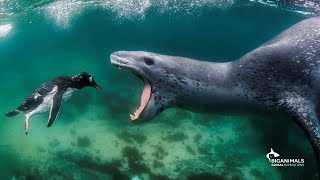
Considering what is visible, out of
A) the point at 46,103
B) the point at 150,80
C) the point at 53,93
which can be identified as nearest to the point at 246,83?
the point at 150,80

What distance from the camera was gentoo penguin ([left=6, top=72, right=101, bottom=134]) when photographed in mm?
6066

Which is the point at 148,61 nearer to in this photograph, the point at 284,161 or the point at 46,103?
the point at 46,103

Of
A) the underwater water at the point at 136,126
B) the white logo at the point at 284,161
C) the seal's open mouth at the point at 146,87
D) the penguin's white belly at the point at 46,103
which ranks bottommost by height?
the underwater water at the point at 136,126

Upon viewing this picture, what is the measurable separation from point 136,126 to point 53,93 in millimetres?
6525

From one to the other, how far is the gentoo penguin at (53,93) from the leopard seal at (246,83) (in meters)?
1.76

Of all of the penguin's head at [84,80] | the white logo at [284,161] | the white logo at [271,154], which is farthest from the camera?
the white logo at [271,154]

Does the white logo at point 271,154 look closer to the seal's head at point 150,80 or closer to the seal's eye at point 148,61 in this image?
the seal's head at point 150,80

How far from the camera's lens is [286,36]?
225 inches

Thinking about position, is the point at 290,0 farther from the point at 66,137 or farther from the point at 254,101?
the point at 66,137

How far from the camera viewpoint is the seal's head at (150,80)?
4391 millimetres

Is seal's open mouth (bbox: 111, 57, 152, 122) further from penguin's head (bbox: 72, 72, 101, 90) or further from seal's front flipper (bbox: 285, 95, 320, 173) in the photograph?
seal's front flipper (bbox: 285, 95, 320, 173)

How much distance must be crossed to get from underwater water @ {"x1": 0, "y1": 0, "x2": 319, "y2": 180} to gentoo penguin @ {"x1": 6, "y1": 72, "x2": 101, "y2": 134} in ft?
10.5

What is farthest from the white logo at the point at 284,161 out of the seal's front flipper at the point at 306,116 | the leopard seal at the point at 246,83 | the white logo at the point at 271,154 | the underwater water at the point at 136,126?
the seal's front flipper at the point at 306,116

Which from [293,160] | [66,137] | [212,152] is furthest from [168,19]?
[293,160]
